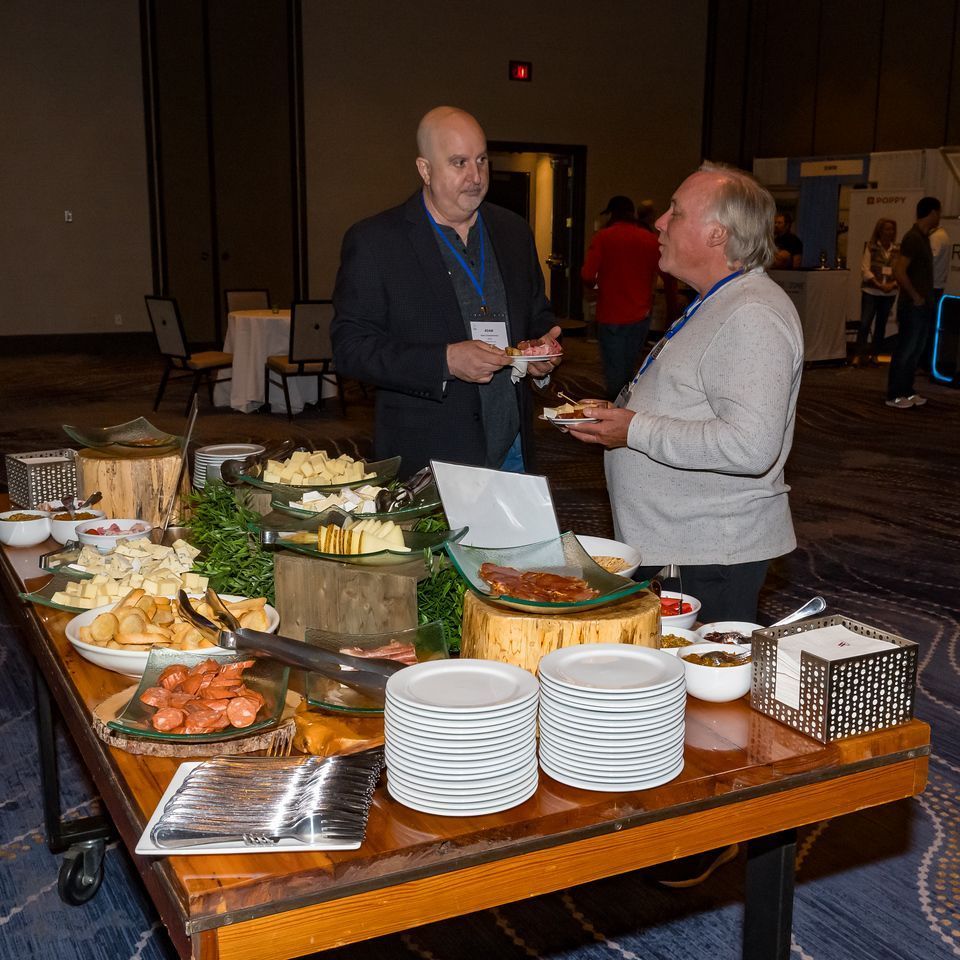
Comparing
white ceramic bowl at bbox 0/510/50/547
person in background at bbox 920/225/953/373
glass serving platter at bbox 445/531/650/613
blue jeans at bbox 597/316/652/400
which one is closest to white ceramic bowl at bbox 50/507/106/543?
white ceramic bowl at bbox 0/510/50/547

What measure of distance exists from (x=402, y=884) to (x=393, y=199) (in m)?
12.7

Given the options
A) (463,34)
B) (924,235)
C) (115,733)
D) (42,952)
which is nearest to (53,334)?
(463,34)

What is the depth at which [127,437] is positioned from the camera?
2.68 metres

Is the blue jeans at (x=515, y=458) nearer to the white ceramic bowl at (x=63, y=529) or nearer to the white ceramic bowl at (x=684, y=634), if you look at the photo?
the white ceramic bowl at (x=63, y=529)

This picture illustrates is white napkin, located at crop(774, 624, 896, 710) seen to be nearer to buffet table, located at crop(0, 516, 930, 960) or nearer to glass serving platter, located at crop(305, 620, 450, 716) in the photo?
buffet table, located at crop(0, 516, 930, 960)

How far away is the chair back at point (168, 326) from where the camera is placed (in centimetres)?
822

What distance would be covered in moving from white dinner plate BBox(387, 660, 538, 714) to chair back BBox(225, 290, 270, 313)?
8.58 m

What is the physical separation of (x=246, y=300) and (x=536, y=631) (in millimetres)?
8775

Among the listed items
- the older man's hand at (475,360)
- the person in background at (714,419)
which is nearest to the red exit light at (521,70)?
the older man's hand at (475,360)

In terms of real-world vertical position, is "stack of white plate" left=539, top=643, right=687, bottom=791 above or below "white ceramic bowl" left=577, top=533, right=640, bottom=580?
below

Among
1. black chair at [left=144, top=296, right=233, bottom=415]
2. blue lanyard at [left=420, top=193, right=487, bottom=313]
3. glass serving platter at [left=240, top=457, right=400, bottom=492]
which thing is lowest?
black chair at [left=144, top=296, right=233, bottom=415]

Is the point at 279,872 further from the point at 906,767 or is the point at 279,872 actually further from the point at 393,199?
the point at 393,199

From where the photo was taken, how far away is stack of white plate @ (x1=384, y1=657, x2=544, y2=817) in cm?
115

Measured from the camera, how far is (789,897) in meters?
1.52
